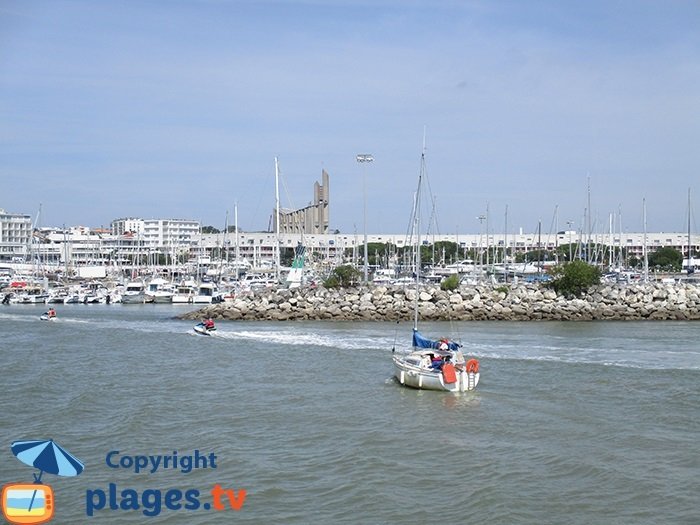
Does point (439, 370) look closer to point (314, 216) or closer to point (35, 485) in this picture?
point (35, 485)

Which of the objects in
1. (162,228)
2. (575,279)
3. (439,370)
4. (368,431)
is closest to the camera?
(368,431)

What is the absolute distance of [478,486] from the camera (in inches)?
504

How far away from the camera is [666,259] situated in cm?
9625

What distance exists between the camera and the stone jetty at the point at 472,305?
4481 cm

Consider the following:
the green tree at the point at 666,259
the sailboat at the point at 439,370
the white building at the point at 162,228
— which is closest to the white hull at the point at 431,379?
the sailboat at the point at 439,370

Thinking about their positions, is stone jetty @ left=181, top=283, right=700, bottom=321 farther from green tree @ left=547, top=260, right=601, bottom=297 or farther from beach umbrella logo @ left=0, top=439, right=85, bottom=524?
beach umbrella logo @ left=0, top=439, right=85, bottom=524

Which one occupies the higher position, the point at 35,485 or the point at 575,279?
the point at 575,279

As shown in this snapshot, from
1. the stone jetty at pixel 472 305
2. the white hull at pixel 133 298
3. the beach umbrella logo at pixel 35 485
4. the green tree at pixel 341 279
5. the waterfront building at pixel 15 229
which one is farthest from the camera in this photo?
the waterfront building at pixel 15 229

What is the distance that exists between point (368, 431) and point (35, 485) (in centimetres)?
907

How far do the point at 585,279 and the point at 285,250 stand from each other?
70.8m

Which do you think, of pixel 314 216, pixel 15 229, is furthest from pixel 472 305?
pixel 15 229

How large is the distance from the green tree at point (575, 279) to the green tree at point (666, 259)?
158 ft

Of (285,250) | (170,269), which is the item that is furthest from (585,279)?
(285,250)

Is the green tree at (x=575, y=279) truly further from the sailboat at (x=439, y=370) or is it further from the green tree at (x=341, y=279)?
the sailboat at (x=439, y=370)
